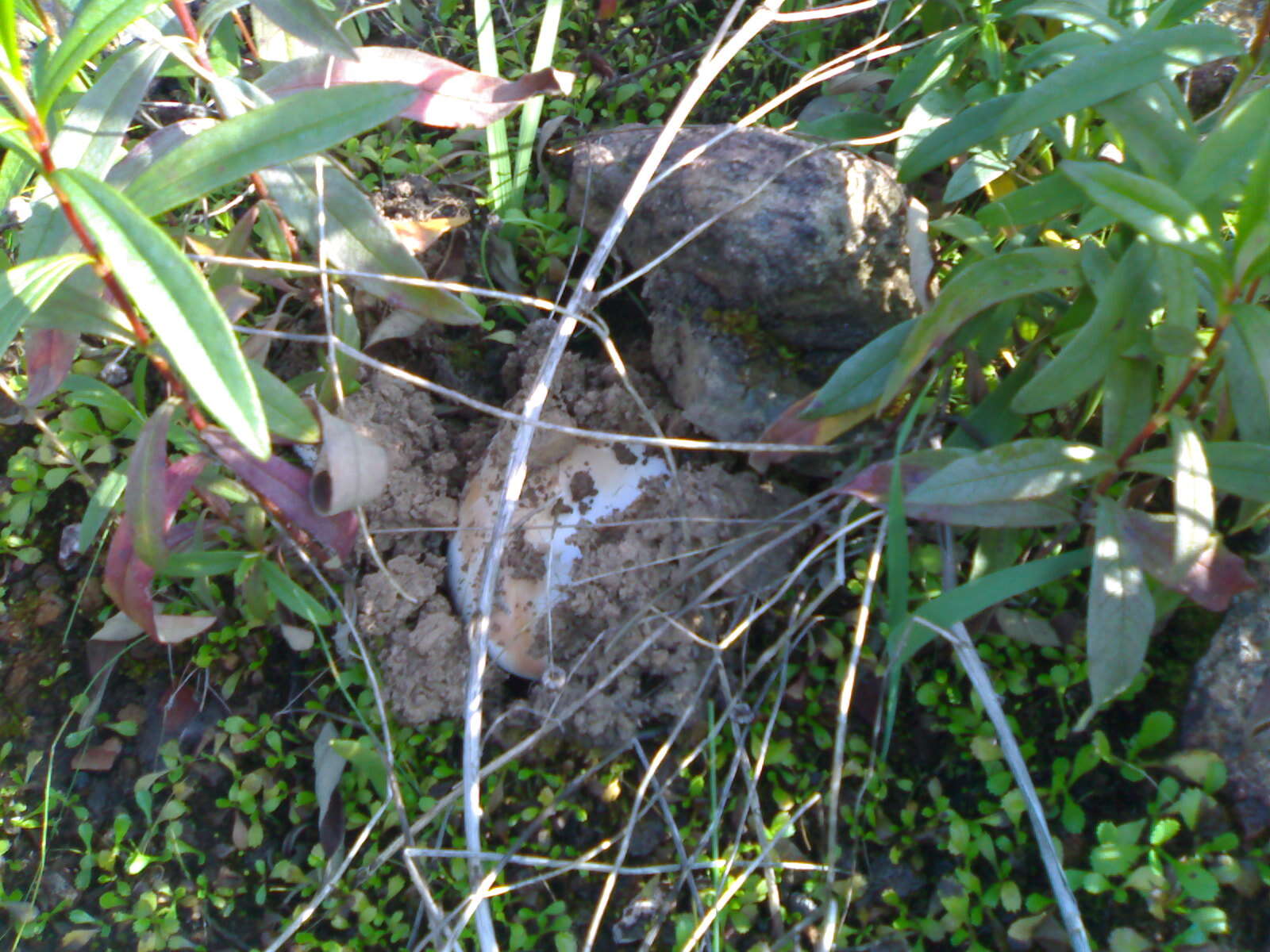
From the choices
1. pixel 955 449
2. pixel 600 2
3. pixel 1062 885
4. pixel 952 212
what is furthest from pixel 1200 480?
pixel 600 2

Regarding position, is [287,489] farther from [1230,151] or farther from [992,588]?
[1230,151]

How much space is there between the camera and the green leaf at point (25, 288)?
1.00 m

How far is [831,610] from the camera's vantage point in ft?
5.28

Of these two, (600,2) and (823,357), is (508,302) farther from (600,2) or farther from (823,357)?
(600,2)

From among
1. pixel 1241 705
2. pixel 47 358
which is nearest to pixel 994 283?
pixel 1241 705

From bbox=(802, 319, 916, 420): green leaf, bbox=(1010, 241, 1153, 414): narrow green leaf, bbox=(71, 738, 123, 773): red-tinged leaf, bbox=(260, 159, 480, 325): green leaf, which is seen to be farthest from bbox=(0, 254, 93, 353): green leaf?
bbox=(1010, 241, 1153, 414): narrow green leaf

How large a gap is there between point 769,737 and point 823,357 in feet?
2.22

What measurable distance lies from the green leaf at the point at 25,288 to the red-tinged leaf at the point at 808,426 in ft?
3.30

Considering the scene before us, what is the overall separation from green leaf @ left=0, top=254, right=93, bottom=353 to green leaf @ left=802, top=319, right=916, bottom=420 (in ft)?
3.45

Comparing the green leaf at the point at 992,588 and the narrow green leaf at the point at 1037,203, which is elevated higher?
the narrow green leaf at the point at 1037,203

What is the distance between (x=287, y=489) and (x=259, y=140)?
0.50 meters

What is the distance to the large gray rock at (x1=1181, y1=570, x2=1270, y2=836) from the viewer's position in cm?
130

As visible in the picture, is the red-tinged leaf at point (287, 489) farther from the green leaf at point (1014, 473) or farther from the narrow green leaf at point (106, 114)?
the green leaf at point (1014, 473)

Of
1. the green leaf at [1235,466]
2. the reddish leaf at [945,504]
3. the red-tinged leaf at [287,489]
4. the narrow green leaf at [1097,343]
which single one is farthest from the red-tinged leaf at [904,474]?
the red-tinged leaf at [287,489]
